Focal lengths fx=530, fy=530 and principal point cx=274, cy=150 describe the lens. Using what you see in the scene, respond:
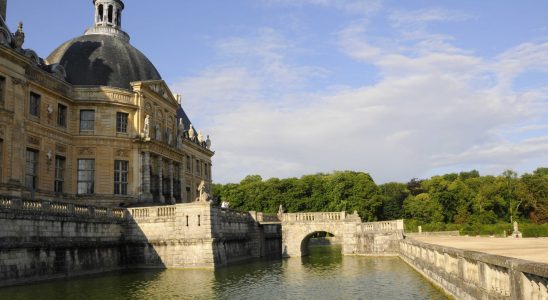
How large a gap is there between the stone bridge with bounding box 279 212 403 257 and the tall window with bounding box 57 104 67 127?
1909cm

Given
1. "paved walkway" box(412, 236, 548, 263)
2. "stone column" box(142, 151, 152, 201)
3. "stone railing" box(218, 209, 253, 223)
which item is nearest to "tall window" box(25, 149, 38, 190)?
"stone column" box(142, 151, 152, 201)

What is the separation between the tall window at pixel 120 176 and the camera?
40.2 meters

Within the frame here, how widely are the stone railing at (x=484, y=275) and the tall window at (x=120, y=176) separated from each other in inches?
1003

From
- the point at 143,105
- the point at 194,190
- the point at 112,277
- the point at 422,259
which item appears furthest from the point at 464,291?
the point at 194,190

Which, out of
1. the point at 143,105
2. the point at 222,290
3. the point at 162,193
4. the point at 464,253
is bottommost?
the point at 222,290

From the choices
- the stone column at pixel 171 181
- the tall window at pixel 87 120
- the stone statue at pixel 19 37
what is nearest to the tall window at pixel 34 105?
the stone statue at pixel 19 37

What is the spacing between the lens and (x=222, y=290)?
74.7ft

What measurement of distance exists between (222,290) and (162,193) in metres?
23.4

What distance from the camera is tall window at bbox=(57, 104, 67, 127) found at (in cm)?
3769

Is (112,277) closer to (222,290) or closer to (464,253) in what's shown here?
(222,290)

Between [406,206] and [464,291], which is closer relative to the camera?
[464,291]

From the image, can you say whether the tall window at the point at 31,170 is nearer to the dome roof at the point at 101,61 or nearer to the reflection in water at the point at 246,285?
the dome roof at the point at 101,61

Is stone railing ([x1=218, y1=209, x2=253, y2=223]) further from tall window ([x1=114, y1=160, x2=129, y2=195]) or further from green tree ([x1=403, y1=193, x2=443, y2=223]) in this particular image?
green tree ([x1=403, y1=193, x2=443, y2=223])

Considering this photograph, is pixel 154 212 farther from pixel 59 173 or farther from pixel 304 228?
pixel 304 228
